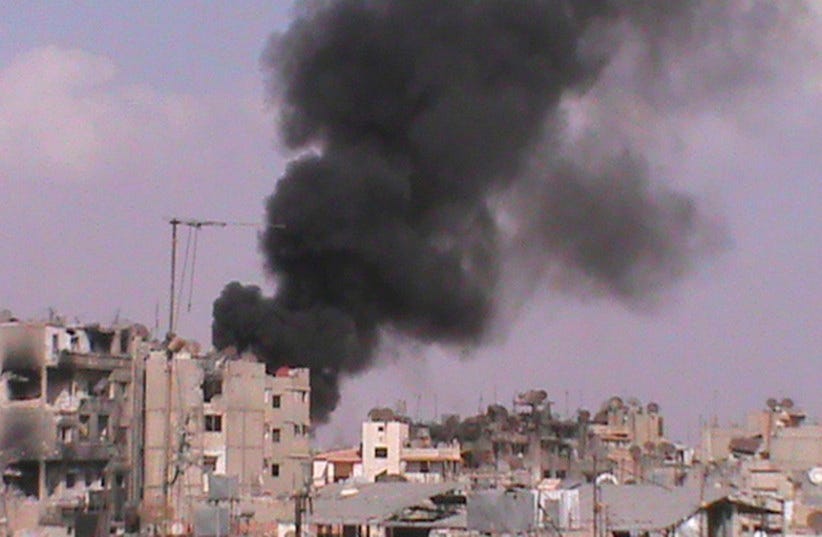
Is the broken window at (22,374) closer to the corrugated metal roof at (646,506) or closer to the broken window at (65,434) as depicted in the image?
the broken window at (65,434)

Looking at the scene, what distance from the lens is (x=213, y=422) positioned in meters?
58.7

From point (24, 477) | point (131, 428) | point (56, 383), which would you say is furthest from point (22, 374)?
point (131, 428)

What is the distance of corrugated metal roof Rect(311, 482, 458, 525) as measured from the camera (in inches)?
1447

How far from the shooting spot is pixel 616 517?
34719 mm

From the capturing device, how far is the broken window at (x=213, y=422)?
192ft

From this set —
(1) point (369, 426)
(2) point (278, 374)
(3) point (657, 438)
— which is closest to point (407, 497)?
(2) point (278, 374)

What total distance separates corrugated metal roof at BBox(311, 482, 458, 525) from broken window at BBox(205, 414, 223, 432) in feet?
61.4

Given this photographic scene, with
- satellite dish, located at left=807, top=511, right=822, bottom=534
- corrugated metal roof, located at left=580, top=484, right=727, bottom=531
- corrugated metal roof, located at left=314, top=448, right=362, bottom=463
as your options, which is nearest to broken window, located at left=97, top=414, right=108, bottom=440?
corrugated metal roof, located at left=314, top=448, right=362, bottom=463

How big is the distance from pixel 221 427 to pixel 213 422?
0.30 m

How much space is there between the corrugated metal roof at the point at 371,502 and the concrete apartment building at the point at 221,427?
14057 millimetres

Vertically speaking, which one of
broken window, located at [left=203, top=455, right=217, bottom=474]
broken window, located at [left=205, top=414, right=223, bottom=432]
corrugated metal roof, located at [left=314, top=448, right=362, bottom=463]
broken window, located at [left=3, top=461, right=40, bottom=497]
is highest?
broken window, located at [left=205, top=414, right=223, bottom=432]

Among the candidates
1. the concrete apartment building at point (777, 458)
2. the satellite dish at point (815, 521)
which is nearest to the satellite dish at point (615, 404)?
the concrete apartment building at point (777, 458)

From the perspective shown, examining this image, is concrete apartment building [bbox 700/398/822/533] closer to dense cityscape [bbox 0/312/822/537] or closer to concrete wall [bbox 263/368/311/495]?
dense cityscape [bbox 0/312/822/537]

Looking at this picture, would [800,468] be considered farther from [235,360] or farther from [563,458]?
[235,360]
